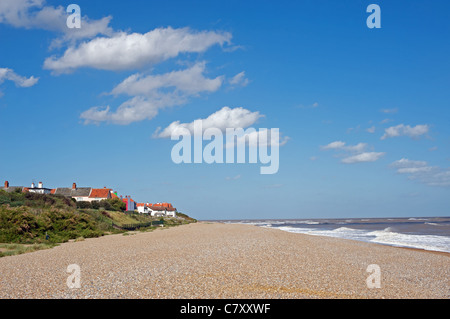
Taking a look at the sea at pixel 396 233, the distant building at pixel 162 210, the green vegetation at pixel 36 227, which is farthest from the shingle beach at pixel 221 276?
the distant building at pixel 162 210

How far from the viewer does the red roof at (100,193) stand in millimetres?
79162

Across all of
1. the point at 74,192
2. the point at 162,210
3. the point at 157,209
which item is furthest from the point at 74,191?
the point at 162,210

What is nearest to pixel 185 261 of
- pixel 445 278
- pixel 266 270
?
pixel 266 270

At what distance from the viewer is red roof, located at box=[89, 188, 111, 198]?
7916 centimetres

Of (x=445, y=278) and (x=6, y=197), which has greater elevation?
(x=6, y=197)

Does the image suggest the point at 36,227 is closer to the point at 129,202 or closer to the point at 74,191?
the point at 74,191

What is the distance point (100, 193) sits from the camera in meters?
79.7

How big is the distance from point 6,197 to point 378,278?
36384 millimetres

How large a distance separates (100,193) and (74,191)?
22.8ft

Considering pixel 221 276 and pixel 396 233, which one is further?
pixel 396 233

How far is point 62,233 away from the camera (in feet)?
96.8

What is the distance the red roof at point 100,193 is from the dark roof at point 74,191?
Result: 113cm

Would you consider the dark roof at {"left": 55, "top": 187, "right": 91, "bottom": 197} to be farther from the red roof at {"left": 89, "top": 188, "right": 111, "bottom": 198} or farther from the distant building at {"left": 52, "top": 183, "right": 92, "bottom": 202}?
the red roof at {"left": 89, "top": 188, "right": 111, "bottom": 198}
